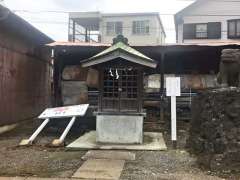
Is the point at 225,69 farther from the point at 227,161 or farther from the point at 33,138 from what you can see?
A: the point at 33,138

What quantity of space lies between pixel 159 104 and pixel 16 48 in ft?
20.2

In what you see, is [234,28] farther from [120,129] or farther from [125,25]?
[120,129]

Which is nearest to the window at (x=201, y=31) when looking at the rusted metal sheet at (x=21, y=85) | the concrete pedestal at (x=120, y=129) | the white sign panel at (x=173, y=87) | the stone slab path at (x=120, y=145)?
the rusted metal sheet at (x=21, y=85)

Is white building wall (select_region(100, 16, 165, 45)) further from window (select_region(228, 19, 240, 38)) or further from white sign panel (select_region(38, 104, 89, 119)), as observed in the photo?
white sign panel (select_region(38, 104, 89, 119))

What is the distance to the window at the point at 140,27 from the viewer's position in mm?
39594

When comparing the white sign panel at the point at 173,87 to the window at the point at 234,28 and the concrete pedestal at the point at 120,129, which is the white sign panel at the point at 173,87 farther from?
the window at the point at 234,28

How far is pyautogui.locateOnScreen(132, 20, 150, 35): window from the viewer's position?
39.6m

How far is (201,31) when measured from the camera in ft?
103

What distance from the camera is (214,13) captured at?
31891 mm

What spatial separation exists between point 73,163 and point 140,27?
104ft

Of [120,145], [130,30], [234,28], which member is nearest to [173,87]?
[120,145]

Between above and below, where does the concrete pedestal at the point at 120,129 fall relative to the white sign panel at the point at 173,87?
below

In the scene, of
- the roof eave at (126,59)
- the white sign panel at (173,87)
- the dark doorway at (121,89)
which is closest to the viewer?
the white sign panel at (173,87)

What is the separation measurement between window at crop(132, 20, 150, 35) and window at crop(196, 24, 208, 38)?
8.69 meters
